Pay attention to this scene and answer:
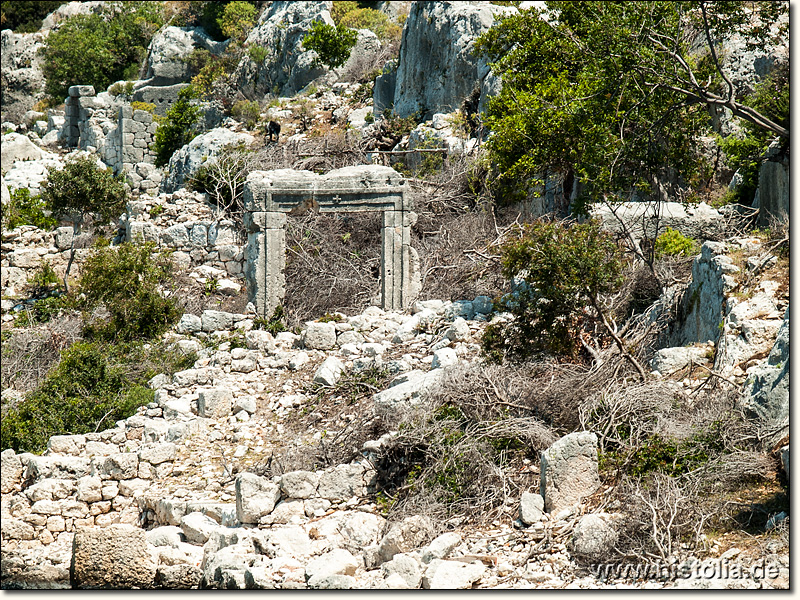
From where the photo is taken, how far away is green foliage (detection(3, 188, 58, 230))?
21.7 m

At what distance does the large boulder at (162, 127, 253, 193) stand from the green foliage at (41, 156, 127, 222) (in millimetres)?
1761

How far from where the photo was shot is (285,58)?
96.9 ft

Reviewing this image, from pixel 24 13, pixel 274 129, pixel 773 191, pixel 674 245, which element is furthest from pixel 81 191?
pixel 24 13

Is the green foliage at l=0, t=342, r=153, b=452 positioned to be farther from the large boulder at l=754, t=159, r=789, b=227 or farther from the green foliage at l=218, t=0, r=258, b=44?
the green foliage at l=218, t=0, r=258, b=44

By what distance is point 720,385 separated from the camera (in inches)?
341

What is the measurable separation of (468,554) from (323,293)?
8994 millimetres

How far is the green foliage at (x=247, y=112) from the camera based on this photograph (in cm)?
2592

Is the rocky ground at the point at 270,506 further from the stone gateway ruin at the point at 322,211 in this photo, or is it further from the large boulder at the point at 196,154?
the large boulder at the point at 196,154

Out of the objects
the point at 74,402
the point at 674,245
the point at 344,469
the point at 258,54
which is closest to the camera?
the point at 344,469

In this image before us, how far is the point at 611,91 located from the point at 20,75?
3026 centimetres

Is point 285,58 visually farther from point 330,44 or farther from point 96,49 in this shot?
point 96,49

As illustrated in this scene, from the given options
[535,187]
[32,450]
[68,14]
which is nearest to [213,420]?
[32,450]

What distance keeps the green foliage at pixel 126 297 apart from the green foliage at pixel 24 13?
29310 millimetres

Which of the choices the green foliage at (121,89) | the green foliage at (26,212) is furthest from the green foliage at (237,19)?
the green foliage at (26,212)
